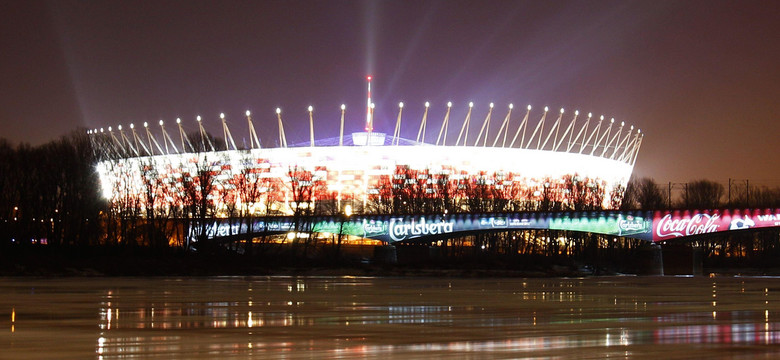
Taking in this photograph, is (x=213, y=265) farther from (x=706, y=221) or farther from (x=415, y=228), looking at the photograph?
(x=706, y=221)

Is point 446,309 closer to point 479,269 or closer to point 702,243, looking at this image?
point 479,269

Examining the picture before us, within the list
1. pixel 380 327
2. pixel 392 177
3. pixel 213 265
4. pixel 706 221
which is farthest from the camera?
pixel 392 177

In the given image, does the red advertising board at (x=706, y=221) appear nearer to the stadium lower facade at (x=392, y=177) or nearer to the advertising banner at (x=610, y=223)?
the advertising banner at (x=610, y=223)

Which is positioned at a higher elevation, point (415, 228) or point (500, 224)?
point (500, 224)

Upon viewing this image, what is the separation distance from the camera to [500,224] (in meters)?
101

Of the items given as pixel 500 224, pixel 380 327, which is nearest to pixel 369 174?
pixel 500 224

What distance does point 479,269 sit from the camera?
7831 cm

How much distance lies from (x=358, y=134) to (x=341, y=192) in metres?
14.5

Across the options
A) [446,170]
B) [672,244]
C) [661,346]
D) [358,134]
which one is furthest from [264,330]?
[358,134]

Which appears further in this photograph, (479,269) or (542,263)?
(542,263)

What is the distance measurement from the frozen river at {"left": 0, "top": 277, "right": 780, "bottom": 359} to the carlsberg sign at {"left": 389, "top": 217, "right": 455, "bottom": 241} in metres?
70.0

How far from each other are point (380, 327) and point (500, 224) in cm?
7968

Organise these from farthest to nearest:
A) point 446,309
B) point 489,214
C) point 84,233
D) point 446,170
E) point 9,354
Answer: point 446,170 → point 489,214 → point 84,233 → point 446,309 → point 9,354

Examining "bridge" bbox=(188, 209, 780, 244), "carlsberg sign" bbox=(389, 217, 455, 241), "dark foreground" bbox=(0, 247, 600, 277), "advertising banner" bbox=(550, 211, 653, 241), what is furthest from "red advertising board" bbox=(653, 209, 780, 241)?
"carlsberg sign" bbox=(389, 217, 455, 241)
